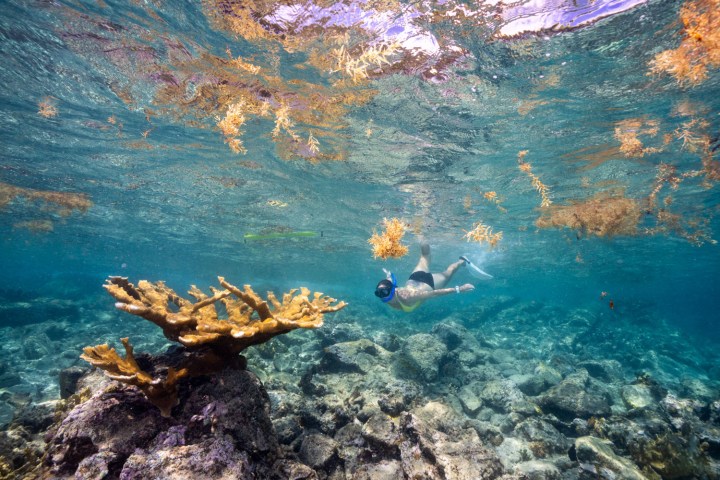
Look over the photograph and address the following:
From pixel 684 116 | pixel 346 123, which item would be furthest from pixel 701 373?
pixel 346 123

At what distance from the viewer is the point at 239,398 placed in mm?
3191

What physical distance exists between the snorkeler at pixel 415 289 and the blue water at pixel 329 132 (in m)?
5.68

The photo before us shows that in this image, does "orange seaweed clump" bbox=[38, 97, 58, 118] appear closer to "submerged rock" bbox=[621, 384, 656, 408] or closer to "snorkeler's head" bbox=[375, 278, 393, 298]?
"snorkeler's head" bbox=[375, 278, 393, 298]

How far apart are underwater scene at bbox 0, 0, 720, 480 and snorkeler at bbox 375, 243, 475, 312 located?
0.11 m

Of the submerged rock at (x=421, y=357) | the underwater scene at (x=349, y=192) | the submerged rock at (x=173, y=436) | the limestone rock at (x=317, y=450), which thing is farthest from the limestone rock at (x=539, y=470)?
the submerged rock at (x=173, y=436)

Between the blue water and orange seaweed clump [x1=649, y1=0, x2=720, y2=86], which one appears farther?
the blue water

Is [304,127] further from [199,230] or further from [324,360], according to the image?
[199,230]

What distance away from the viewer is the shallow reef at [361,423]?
2.79 m

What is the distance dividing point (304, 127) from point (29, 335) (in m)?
18.9

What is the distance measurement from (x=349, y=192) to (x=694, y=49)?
51.4 ft

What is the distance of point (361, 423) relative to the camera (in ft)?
19.3

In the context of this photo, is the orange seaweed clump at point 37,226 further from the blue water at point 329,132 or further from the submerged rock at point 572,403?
the submerged rock at point 572,403

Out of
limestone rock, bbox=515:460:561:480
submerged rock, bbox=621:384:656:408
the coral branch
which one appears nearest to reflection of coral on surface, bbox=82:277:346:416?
the coral branch

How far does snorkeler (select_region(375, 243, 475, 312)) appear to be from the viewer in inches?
341
